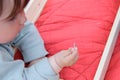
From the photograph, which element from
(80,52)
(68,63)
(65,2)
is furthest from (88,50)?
(65,2)

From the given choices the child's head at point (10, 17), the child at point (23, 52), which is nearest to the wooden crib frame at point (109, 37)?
the child at point (23, 52)

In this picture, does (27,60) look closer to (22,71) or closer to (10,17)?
(22,71)

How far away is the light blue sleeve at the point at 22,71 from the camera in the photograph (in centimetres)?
88

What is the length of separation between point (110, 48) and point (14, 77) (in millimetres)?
347

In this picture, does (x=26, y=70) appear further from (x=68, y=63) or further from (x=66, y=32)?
(x=66, y=32)

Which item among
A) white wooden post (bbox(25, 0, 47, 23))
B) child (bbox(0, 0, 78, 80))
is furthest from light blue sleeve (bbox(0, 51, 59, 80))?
white wooden post (bbox(25, 0, 47, 23))

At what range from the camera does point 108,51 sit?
1.02 metres

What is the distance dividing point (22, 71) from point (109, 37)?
33cm

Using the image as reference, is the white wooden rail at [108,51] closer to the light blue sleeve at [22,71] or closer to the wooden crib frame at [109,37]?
→ the wooden crib frame at [109,37]

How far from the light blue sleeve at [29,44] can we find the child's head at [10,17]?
0.20 m

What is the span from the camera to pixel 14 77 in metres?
0.89

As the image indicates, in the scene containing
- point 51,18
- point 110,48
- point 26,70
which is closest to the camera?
point 26,70

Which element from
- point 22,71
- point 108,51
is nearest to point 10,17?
point 22,71

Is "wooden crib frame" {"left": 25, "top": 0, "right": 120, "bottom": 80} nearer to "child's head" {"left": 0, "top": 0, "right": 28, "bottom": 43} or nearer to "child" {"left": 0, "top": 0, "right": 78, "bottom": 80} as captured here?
"child" {"left": 0, "top": 0, "right": 78, "bottom": 80}
